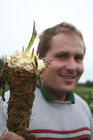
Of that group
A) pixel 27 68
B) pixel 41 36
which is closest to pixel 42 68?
pixel 27 68

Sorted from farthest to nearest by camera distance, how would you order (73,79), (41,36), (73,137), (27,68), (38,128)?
1. (41,36)
2. (73,79)
3. (73,137)
4. (38,128)
5. (27,68)

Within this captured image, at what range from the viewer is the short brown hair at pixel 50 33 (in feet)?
6.48

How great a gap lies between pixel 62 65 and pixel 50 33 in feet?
1.32

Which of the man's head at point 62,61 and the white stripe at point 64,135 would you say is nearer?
the white stripe at point 64,135

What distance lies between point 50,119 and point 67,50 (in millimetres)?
613

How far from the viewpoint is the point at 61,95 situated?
193cm

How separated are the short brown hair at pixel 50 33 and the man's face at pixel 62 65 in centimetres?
7

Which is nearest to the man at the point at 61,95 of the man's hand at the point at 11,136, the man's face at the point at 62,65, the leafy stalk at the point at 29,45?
the man's face at the point at 62,65

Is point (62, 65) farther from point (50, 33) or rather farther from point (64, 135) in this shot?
point (64, 135)

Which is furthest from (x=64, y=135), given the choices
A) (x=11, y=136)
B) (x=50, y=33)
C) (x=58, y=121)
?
(x=50, y=33)

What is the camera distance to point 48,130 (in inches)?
66.7

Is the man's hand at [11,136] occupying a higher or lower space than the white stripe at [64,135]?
higher

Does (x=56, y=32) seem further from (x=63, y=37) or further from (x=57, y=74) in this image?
(x=57, y=74)

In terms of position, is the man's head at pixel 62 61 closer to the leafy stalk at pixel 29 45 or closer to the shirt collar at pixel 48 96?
the shirt collar at pixel 48 96
